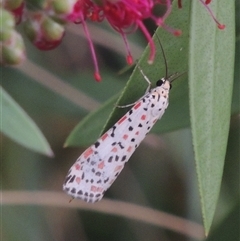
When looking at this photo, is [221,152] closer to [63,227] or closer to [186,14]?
[186,14]

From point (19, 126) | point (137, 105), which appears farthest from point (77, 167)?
point (19, 126)

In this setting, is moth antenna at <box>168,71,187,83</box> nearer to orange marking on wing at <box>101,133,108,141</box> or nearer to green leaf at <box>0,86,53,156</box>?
orange marking on wing at <box>101,133,108,141</box>

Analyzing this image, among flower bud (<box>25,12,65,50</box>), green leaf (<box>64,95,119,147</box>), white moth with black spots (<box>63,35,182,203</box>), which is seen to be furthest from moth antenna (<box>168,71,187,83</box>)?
flower bud (<box>25,12,65,50</box>)

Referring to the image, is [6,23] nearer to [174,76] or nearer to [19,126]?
[19,126]

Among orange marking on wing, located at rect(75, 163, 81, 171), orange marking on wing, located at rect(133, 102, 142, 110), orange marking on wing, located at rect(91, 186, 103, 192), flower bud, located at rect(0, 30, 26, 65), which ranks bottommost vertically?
orange marking on wing, located at rect(91, 186, 103, 192)

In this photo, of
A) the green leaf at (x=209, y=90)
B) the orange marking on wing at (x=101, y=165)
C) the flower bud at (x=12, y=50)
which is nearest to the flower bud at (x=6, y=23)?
the flower bud at (x=12, y=50)

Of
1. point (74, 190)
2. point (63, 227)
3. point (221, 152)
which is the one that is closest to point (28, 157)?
point (63, 227)

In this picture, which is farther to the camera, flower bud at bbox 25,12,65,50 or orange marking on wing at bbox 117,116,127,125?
orange marking on wing at bbox 117,116,127,125
